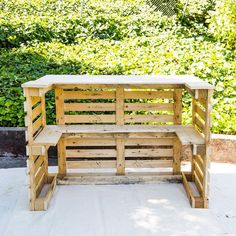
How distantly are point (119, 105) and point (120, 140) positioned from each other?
43 centimetres

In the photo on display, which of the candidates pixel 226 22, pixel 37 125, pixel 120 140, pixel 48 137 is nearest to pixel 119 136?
pixel 120 140

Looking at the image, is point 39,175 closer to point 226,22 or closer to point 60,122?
point 60,122

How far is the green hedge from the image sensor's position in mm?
6527

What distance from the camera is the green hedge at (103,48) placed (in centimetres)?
A: 653

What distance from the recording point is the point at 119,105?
4.96 meters

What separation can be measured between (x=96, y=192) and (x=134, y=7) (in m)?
9.56

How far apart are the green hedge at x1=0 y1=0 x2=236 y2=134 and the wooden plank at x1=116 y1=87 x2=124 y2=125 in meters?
1.39

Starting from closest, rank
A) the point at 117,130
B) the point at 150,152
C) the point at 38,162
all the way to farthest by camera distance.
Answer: the point at 38,162 → the point at 117,130 → the point at 150,152

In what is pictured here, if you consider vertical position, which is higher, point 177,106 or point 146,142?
point 177,106

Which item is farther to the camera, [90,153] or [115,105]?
[90,153]

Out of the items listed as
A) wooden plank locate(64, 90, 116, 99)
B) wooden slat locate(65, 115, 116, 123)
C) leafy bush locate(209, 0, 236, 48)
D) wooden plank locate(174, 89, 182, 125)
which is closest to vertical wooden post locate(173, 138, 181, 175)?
wooden plank locate(174, 89, 182, 125)

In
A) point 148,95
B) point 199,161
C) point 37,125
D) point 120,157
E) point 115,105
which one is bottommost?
point 120,157

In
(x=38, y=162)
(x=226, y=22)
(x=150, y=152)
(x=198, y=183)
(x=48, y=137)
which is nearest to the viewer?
(x=48, y=137)

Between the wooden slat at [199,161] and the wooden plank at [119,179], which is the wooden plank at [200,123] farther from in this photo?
the wooden plank at [119,179]
